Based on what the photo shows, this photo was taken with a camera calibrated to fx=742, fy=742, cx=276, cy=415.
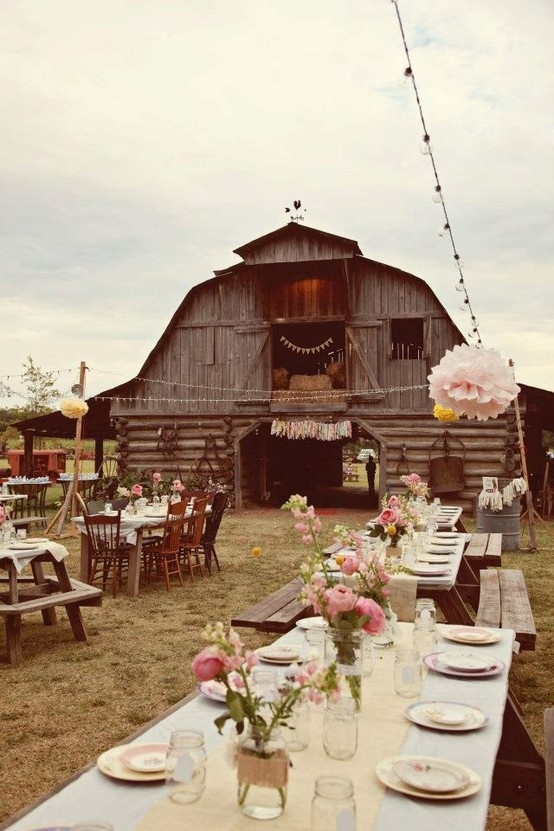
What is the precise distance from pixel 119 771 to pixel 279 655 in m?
1.27

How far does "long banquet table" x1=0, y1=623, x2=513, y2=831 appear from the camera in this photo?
204 cm

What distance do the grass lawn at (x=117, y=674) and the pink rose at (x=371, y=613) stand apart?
2.08 m

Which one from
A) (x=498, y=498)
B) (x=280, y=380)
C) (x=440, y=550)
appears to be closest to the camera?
(x=440, y=550)

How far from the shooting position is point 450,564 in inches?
253

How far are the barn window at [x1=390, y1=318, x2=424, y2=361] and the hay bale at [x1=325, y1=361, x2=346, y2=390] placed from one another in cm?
153

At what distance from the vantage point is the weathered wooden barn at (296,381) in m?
18.8

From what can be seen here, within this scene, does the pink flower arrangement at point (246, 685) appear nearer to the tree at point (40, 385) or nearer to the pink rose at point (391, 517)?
the pink rose at point (391, 517)

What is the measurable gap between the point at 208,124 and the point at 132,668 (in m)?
8.59

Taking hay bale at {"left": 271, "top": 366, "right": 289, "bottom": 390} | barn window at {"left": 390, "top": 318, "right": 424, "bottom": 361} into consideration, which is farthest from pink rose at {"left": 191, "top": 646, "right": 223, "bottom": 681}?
hay bale at {"left": 271, "top": 366, "right": 289, "bottom": 390}

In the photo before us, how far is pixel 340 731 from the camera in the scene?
2.39m

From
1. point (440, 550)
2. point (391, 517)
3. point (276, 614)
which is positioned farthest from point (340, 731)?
point (440, 550)

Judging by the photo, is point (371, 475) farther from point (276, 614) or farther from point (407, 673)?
point (407, 673)

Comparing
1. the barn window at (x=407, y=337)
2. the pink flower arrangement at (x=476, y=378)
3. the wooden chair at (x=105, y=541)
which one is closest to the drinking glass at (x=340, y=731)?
the pink flower arrangement at (x=476, y=378)

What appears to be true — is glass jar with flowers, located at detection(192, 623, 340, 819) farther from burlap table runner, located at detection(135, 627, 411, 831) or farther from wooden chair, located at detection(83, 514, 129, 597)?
wooden chair, located at detection(83, 514, 129, 597)
